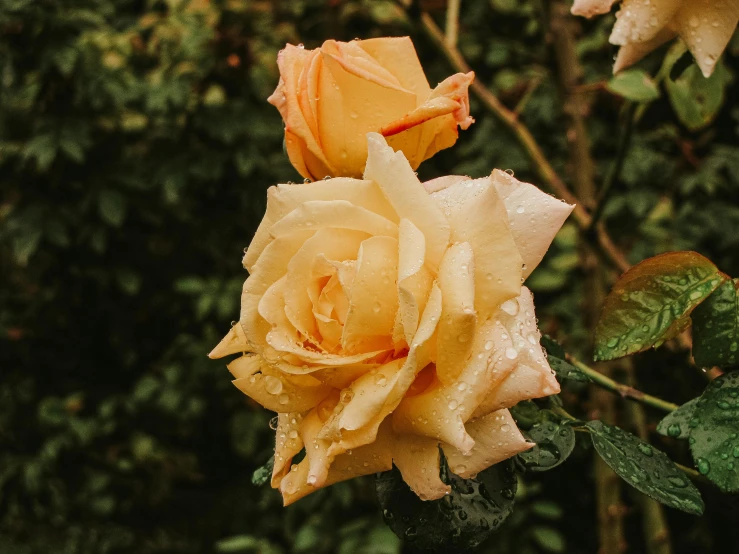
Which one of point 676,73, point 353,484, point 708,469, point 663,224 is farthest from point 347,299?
point 663,224

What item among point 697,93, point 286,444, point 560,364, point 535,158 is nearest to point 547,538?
point 535,158

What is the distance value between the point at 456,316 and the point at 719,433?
22 centimetres

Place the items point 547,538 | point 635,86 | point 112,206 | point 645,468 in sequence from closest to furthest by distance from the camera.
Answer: point 645,468 → point 635,86 → point 547,538 → point 112,206

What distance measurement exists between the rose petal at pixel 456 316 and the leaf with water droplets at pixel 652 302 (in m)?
0.18

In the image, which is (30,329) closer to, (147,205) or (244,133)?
(147,205)

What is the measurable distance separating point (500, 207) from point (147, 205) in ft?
5.64

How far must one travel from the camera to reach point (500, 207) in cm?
46

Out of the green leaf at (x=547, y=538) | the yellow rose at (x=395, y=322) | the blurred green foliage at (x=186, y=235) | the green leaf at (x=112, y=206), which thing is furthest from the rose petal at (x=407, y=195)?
the green leaf at (x=112, y=206)

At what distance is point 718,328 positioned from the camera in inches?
20.9

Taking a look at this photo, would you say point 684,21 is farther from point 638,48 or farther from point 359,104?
point 359,104

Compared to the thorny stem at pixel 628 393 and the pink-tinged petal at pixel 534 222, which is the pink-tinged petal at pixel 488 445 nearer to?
the pink-tinged petal at pixel 534 222

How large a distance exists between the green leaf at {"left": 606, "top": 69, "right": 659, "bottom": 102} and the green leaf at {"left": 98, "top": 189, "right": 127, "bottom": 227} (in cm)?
131

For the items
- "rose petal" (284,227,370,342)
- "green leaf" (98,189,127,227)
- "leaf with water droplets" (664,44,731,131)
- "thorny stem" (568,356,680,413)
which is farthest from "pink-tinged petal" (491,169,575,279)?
"green leaf" (98,189,127,227)

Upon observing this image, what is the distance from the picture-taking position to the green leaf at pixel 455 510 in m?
0.52
